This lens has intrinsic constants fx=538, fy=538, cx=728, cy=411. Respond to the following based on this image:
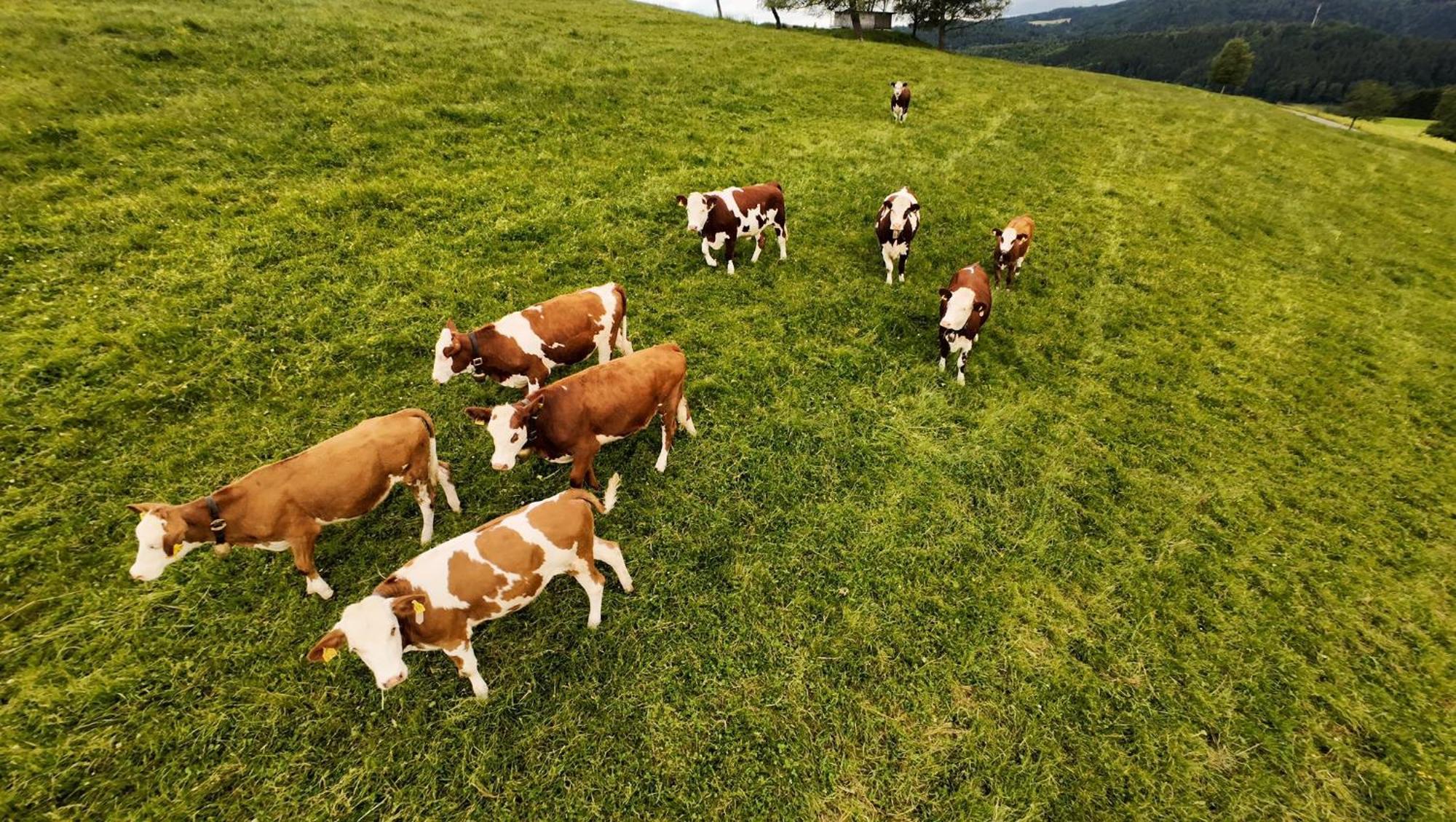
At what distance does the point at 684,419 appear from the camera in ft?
25.4

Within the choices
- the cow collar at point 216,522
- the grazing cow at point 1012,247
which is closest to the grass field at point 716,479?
the grazing cow at point 1012,247

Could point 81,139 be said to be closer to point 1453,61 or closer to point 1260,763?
point 1260,763

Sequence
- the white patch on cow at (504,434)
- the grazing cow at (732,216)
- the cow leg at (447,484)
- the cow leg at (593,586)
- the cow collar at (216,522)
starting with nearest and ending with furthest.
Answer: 1. the cow collar at (216,522)
2. the cow leg at (593,586)
3. the white patch on cow at (504,434)
4. the cow leg at (447,484)
5. the grazing cow at (732,216)

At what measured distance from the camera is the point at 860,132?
59.7 feet

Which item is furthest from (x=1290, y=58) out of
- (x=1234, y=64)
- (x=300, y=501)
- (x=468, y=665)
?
(x=300, y=501)

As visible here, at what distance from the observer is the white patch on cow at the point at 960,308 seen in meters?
8.99

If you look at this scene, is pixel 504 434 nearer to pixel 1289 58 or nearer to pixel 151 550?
pixel 151 550

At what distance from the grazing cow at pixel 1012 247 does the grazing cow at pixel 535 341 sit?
832 cm

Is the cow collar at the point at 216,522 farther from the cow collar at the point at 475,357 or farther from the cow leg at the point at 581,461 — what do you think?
the cow leg at the point at 581,461

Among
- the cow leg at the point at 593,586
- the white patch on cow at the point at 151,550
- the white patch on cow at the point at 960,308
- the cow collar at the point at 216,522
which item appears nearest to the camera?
the white patch on cow at the point at 151,550

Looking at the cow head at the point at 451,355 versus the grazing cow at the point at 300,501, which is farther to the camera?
the cow head at the point at 451,355

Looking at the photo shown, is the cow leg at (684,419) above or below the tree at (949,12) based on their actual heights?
→ below

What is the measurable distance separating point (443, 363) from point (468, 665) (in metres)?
3.80

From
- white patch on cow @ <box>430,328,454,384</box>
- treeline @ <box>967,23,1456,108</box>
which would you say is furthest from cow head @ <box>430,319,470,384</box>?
treeline @ <box>967,23,1456,108</box>
